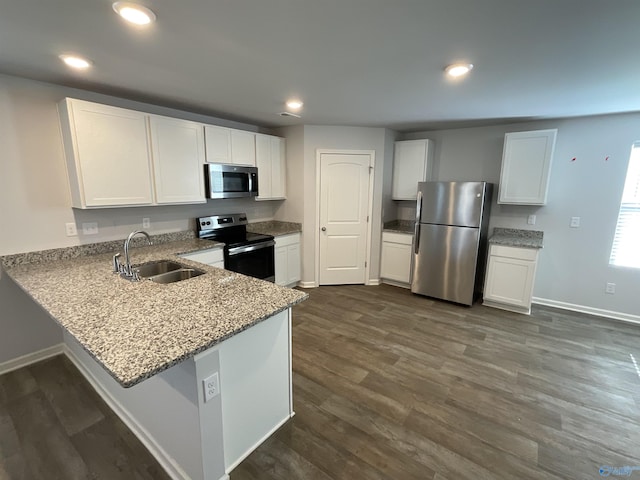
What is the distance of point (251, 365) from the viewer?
165 cm

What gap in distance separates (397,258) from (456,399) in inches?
96.0

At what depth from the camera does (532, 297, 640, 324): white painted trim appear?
345 centimetres

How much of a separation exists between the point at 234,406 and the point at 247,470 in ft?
1.30

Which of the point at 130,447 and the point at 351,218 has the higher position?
the point at 351,218

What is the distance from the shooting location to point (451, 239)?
379 centimetres

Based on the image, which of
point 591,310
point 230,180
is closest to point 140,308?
point 230,180

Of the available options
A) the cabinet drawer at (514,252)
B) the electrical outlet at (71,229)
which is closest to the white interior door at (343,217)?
the cabinet drawer at (514,252)

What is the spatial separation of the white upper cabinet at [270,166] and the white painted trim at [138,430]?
2576mm

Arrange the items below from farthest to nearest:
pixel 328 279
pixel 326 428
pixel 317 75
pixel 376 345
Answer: pixel 328 279
pixel 376 345
pixel 317 75
pixel 326 428

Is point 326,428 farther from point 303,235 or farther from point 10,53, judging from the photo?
point 10,53

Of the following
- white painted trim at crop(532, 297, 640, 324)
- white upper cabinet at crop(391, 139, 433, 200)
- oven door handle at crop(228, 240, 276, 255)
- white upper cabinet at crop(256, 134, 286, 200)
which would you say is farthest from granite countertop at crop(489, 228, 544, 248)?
white upper cabinet at crop(256, 134, 286, 200)

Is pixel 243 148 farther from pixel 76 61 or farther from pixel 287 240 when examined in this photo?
pixel 76 61

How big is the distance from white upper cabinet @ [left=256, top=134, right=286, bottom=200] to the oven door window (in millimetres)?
816

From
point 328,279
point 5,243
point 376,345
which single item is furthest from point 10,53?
point 328,279
